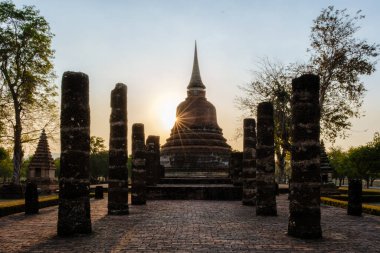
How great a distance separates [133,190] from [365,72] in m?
16.5

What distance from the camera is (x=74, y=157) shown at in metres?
10.6

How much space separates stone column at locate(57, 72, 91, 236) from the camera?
10.2 m

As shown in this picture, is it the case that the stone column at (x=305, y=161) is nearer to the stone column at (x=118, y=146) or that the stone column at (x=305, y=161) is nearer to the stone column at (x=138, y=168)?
the stone column at (x=118, y=146)

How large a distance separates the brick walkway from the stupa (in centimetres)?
2575

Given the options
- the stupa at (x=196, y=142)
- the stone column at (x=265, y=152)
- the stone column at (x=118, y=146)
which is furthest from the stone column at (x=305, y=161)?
the stupa at (x=196, y=142)

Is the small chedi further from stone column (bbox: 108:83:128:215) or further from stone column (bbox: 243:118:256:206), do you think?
stone column (bbox: 108:83:128:215)

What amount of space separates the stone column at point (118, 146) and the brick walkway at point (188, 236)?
1825 millimetres

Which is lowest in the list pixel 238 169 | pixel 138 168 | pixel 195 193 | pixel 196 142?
pixel 195 193

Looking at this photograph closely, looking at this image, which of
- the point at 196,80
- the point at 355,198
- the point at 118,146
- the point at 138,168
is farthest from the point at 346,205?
the point at 196,80

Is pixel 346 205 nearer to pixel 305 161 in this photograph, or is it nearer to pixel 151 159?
pixel 305 161

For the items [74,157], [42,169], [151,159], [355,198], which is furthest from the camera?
[42,169]

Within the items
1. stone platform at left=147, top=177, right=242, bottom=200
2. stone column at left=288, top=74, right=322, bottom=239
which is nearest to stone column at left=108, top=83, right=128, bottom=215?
stone column at left=288, top=74, right=322, bottom=239

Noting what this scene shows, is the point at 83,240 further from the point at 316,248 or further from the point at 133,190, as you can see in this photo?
the point at 133,190

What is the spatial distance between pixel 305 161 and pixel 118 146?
780 cm
